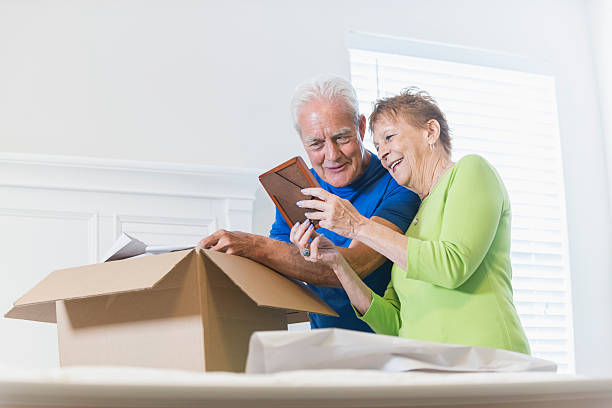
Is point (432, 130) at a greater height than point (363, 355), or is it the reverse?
point (432, 130)

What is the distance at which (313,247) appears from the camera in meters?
1.25

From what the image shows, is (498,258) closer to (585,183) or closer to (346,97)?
(346,97)

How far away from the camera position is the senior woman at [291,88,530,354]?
1121 mm

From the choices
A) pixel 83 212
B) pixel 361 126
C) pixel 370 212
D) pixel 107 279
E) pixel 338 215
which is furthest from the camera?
pixel 83 212

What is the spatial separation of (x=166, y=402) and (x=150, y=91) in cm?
187

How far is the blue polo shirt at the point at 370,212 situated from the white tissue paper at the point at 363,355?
64 cm

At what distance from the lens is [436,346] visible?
74 cm

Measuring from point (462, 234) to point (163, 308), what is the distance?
51 centimetres

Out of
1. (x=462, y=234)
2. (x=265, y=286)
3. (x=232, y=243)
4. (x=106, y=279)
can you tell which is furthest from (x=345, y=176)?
(x=106, y=279)

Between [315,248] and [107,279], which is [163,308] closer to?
[107,279]

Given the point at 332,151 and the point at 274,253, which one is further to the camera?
the point at 332,151

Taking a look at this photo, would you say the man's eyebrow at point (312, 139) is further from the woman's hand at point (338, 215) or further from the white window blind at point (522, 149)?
the white window blind at point (522, 149)

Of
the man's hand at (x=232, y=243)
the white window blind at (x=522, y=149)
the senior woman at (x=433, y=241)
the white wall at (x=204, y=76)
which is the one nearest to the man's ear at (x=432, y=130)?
the senior woman at (x=433, y=241)

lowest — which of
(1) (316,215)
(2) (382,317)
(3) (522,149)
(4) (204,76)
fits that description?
(2) (382,317)
